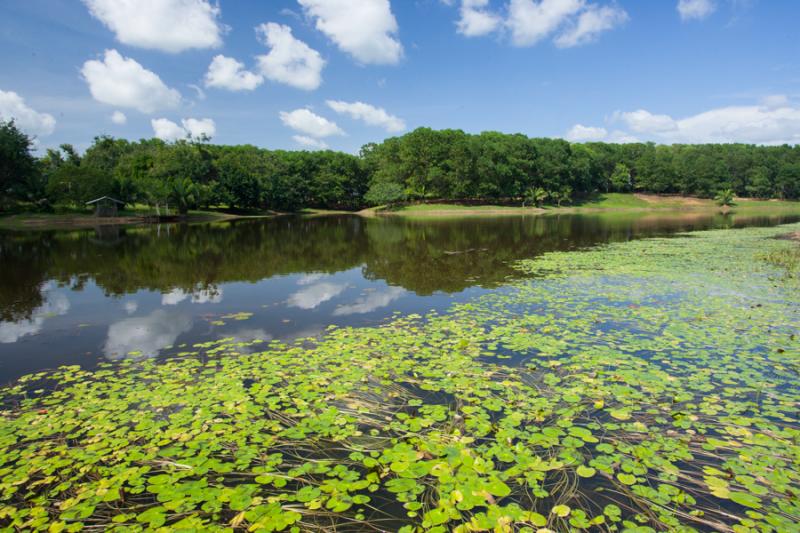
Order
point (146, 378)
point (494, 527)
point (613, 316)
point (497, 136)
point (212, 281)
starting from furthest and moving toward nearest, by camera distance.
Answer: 1. point (497, 136)
2. point (212, 281)
3. point (613, 316)
4. point (146, 378)
5. point (494, 527)

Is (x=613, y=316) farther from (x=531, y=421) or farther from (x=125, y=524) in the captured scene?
(x=125, y=524)

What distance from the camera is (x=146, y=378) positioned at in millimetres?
6941

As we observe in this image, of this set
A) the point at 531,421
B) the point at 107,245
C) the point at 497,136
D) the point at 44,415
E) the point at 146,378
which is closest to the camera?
the point at 531,421

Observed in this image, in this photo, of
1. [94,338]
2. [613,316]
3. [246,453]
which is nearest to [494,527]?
[246,453]

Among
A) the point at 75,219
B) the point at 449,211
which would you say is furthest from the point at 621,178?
the point at 75,219

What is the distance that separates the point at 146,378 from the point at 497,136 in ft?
307

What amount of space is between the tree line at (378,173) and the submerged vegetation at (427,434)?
186ft

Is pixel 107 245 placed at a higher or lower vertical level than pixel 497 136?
lower

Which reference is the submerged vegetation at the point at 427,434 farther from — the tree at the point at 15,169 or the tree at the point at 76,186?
the tree at the point at 15,169

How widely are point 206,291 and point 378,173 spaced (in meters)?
72.9

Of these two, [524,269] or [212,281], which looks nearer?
[212,281]

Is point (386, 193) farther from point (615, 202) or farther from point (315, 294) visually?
point (315, 294)

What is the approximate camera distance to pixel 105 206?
2079 inches

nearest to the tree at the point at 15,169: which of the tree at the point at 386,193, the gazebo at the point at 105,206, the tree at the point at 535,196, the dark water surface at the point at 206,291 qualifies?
the gazebo at the point at 105,206
